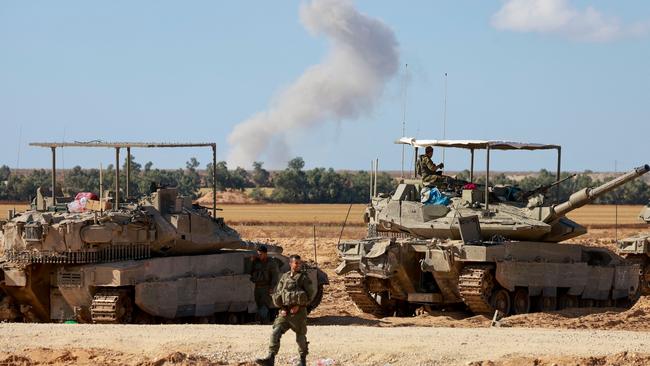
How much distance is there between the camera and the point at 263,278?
85.6ft

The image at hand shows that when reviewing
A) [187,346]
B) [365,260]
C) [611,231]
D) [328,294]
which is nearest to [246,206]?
[611,231]

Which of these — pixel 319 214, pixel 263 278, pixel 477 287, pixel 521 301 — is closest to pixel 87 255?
pixel 263 278

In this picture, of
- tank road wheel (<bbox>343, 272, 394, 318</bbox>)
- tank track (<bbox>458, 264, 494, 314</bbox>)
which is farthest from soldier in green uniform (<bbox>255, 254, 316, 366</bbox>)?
tank road wheel (<bbox>343, 272, 394, 318</bbox>)

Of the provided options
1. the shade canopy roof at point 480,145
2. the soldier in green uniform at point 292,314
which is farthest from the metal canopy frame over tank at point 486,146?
the soldier in green uniform at point 292,314

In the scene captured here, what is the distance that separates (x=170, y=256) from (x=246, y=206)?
64.6m

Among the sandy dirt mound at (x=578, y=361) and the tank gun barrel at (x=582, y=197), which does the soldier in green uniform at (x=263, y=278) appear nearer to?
the tank gun barrel at (x=582, y=197)

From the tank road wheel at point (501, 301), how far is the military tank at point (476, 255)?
2cm

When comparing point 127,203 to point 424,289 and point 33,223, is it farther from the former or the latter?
point 424,289

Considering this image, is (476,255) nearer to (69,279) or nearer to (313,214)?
(69,279)

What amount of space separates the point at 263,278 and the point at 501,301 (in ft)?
16.5

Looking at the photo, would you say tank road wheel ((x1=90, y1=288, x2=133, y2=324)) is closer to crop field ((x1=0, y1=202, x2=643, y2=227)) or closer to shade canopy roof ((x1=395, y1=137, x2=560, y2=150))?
shade canopy roof ((x1=395, y1=137, x2=560, y2=150))

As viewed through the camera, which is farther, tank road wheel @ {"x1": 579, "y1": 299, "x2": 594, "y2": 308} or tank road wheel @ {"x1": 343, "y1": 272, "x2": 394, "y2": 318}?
tank road wheel @ {"x1": 579, "y1": 299, "x2": 594, "y2": 308}

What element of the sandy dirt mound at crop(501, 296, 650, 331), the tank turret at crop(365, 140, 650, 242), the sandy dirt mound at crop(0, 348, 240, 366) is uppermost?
the tank turret at crop(365, 140, 650, 242)

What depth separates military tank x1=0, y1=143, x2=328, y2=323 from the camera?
24.6 m
